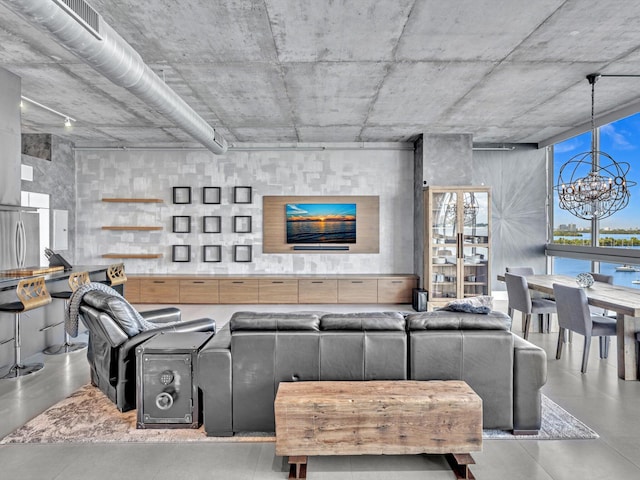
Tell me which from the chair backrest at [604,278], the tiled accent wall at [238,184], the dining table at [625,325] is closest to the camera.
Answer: the dining table at [625,325]

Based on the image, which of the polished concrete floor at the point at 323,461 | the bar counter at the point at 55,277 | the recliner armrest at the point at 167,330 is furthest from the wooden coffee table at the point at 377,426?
the bar counter at the point at 55,277

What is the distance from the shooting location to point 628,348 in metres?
3.82

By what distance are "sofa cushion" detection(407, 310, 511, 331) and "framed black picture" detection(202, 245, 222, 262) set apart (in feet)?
19.0

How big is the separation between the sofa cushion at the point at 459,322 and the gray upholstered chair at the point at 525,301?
2.52m

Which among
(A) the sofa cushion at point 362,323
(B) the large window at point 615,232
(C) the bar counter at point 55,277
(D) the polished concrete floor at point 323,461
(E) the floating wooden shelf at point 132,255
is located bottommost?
(D) the polished concrete floor at point 323,461

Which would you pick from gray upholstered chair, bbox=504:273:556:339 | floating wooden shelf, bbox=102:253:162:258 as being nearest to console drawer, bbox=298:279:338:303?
floating wooden shelf, bbox=102:253:162:258

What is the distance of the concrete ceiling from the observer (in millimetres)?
3209

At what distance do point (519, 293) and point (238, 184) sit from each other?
539 cm

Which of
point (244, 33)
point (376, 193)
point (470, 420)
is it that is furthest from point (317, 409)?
point (376, 193)

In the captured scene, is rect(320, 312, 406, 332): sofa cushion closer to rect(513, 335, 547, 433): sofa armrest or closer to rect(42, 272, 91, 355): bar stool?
Result: rect(513, 335, 547, 433): sofa armrest

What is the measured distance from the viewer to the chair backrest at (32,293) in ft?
12.4

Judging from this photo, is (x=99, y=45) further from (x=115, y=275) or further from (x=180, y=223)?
(x=180, y=223)

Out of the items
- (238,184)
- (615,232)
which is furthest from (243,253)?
(615,232)

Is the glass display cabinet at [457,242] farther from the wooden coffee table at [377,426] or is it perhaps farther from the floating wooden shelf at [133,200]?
the floating wooden shelf at [133,200]
